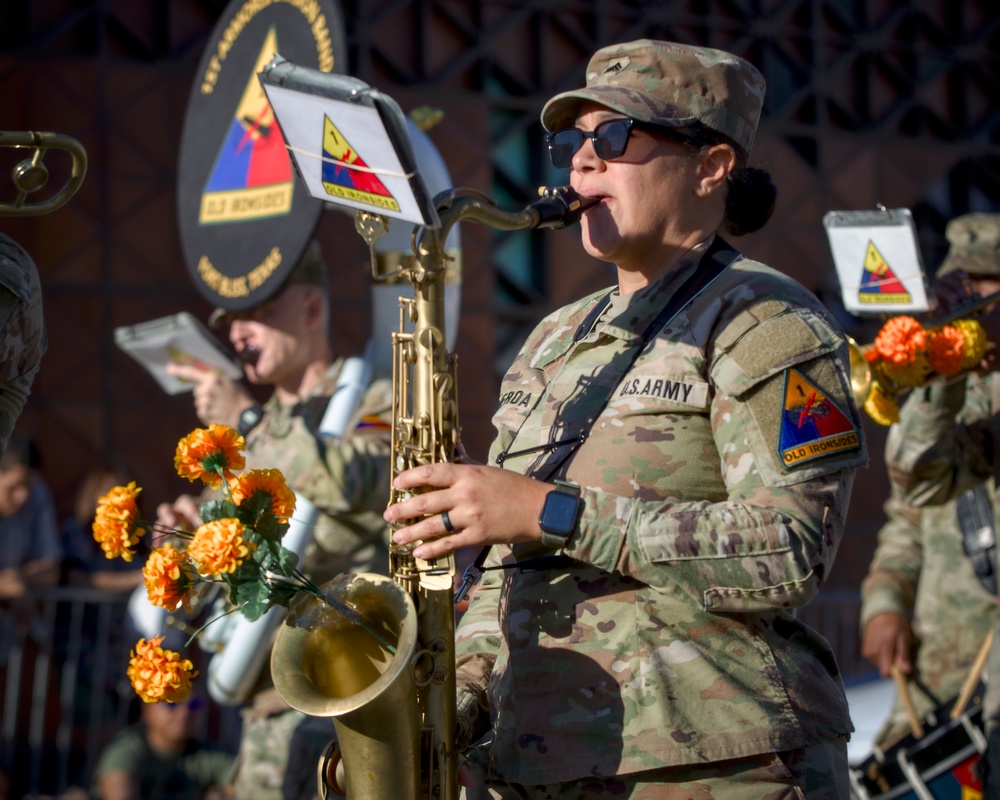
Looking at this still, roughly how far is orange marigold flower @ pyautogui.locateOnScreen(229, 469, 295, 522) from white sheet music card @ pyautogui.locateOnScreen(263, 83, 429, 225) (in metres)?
0.49

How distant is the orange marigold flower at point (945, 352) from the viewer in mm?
3824

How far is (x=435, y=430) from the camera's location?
7.94 feet

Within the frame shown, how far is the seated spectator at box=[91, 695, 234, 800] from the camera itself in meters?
5.95

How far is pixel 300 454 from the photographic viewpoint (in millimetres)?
4371

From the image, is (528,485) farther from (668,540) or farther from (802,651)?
(802,651)

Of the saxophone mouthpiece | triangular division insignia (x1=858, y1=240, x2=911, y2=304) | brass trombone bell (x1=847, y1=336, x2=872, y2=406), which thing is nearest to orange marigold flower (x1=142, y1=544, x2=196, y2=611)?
the saxophone mouthpiece

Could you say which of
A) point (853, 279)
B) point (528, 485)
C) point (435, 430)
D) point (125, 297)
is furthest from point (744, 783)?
point (125, 297)

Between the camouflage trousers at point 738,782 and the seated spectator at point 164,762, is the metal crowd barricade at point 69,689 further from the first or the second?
the camouflage trousers at point 738,782

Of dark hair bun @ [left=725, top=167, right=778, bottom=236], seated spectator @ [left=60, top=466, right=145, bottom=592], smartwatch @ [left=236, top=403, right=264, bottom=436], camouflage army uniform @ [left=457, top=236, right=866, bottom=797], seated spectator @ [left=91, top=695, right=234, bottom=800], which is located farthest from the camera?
seated spectator @ [left=60, top=466, right=145, bottom=592]

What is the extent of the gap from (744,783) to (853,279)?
214 centimetres

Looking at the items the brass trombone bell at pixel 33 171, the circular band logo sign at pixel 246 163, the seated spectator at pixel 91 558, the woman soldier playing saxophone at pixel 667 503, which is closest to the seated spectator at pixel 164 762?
the seated spectator at pixel 91 558

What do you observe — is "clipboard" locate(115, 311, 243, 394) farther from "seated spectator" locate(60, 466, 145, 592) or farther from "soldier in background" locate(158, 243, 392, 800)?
"seated spectator" locate(60, 466, 145, 592)

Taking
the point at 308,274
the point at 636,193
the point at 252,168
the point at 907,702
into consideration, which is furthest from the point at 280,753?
the point at 636,193

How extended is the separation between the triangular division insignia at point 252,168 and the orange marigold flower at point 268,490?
2.32 metres
